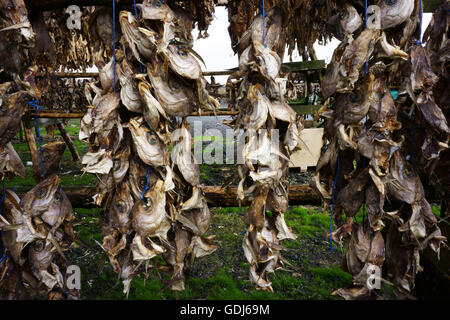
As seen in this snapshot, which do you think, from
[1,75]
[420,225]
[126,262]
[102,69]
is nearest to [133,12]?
[102,69]

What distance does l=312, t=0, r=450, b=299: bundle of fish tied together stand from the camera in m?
1.02

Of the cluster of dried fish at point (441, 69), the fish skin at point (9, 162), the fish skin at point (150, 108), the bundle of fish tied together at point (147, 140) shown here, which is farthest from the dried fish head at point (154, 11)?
the cluster of dried fish at point (441, 69)

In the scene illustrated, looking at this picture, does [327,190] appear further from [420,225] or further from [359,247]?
[420,225]

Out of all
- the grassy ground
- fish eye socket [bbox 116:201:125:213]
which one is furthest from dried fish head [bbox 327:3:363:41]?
the grassy ground

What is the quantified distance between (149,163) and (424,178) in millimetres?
1299

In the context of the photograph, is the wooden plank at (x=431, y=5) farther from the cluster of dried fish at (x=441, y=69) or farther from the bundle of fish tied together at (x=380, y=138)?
the bundle of fish tied together at (x=380, y=138)

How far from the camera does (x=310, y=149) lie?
4496 mm

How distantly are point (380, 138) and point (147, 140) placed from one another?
2.70 feet

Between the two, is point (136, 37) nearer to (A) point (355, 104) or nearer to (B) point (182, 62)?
(B) point (182, 62)

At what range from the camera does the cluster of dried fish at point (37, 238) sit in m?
1.26

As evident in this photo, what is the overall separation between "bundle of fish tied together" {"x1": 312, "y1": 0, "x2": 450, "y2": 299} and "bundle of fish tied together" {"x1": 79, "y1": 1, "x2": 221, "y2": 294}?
0.51 metres

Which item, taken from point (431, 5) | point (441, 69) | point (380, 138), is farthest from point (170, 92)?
point (431, 5)

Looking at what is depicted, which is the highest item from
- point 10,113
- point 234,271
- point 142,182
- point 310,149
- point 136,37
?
point 136,37
